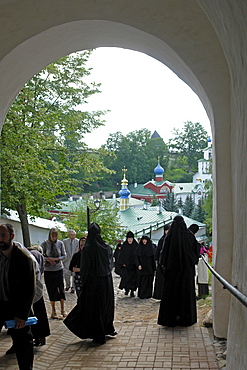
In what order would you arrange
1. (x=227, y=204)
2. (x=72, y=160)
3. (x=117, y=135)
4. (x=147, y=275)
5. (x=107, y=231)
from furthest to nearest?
(x=117, y=135), (x=107, y=231), (x=72, y=160), (x=147, y=275), (x=227, y=204)

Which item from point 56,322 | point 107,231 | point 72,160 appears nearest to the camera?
point 56,322

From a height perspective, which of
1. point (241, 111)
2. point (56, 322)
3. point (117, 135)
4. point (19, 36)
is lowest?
point (56, 322)

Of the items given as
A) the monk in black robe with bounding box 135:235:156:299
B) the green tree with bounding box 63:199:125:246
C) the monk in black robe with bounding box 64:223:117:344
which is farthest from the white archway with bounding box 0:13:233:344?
the green tree with bounding box 63:199:125:246

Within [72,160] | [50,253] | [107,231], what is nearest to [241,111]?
[50,253]

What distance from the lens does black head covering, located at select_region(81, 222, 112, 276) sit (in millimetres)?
6879

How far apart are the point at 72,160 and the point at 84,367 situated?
12.9 meters

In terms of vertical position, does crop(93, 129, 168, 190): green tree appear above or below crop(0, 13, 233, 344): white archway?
above

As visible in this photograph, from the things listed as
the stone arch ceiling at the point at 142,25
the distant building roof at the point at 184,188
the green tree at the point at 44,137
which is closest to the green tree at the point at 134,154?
the distant building roof at the point at 184,188

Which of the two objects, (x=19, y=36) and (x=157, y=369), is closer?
(x=157, y=369)

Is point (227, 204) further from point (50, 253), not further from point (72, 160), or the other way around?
point (72, 160)

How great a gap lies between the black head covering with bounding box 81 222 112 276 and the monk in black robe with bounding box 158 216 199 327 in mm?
945

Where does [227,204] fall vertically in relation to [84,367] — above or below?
above

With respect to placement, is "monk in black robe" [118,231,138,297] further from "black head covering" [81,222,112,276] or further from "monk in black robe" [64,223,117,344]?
"black head covering" [81,222,112,276]

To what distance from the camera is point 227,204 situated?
580 centimetres
